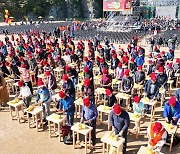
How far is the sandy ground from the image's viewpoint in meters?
6.85

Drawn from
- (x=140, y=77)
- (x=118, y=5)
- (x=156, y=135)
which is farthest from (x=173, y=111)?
(x=118, y=5)

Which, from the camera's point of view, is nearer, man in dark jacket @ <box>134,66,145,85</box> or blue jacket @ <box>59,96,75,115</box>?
blue jacket @ <box>59,96,75,115</box>

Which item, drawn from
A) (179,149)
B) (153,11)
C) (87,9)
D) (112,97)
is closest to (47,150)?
(112,97)

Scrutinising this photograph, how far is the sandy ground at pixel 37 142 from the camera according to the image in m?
6.85

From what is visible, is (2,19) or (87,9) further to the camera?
(87,9)

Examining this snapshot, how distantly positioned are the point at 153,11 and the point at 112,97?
161ft

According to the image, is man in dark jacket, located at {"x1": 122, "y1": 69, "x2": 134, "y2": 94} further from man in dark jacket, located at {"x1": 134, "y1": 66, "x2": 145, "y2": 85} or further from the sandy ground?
the sandy ground

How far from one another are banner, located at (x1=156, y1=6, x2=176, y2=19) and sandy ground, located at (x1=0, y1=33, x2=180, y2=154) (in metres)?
44.9

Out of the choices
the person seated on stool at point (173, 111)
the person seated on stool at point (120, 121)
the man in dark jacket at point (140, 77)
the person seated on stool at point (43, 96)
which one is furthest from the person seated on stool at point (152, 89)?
the person seated on stool at point (43, 96)

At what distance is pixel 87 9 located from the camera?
64.4m

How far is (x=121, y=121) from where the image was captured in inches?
232

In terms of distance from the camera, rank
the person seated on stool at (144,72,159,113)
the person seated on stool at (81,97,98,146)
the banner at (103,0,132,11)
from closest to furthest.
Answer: the person seated on stool at (81,97,98,146)
the person seated on stool at (144,72,159,113)
the banner at (103,0,132,11)

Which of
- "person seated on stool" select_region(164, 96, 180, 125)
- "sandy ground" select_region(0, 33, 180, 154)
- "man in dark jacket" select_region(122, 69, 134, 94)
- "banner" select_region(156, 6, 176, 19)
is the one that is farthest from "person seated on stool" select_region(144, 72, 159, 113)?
"banner" select_region(156, 6, 176, 19)

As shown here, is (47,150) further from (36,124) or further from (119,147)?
(119,147)
